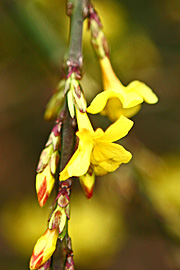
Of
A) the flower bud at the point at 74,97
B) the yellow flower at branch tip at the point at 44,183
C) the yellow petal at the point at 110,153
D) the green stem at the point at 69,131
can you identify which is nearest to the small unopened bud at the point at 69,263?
the green stem at the point at 69,131

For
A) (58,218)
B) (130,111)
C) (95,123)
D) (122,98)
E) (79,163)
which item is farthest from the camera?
(95,123)

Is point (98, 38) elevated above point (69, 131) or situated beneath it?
elevated above

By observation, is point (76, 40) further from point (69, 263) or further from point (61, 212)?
point (69, 263)

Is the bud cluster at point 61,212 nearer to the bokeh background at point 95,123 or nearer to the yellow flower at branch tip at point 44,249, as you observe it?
the yellow flower at branch tip at point 44,249

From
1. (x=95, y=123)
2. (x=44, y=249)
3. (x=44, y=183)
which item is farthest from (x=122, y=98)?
(x=95, y=123)

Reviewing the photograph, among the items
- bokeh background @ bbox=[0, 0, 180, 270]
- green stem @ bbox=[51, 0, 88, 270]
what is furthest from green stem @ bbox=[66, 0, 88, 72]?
bokeh background @ bbox=[0, 0, 180, 270]

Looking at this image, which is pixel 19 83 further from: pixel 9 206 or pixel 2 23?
pixel 9 206

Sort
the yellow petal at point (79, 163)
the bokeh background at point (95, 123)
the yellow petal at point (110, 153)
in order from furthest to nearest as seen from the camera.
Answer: the bokeh background at point (95, 123)
the yellow petal at point (110, 153)
the yellow petal at point (79, 163)
